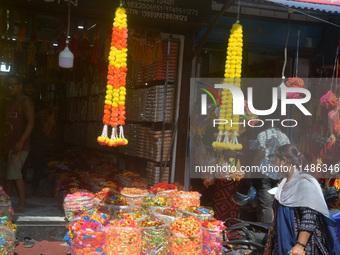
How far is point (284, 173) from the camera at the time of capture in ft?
11.6

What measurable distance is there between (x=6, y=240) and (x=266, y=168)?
347 cm

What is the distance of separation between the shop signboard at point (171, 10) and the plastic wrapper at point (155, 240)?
256cm

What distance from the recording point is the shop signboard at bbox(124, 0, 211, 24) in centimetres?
496

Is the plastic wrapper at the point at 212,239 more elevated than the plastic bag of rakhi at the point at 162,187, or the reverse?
the plastic bag of rakhi at the point at 162,187

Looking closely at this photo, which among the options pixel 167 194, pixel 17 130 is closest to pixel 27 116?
pixel 17 130

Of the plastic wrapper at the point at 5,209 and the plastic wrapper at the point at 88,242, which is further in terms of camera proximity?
the plastic wrapper at the point at 5,209

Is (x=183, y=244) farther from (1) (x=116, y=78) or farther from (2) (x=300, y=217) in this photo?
(1) (x=116, y=78)

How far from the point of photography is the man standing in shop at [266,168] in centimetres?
569

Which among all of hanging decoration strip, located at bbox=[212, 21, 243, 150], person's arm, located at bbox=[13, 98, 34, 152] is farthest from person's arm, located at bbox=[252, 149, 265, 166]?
person's arm, located at bbox=[13, 98, 34, 152]

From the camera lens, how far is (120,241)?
144 inches

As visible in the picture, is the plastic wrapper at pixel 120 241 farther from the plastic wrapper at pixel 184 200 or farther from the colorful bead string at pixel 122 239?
the plastic wrapper at pixel 184 200

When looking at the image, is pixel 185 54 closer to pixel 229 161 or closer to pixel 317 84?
pixel 229 161

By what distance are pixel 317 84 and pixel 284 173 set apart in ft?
12.5

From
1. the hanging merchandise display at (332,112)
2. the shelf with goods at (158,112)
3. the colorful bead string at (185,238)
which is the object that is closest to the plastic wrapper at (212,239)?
the colorful bead string at (185,238)
